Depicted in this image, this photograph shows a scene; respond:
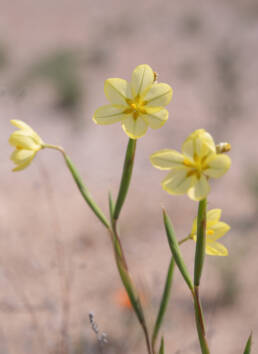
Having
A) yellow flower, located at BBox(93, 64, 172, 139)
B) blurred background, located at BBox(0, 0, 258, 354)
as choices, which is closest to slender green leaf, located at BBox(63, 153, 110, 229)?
yellow flower, located at BBox(93, 64, 172, 139)

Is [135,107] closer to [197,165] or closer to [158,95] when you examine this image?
[158,95]

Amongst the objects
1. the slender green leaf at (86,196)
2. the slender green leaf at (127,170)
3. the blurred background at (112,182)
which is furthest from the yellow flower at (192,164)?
the blurred background at (112,182)

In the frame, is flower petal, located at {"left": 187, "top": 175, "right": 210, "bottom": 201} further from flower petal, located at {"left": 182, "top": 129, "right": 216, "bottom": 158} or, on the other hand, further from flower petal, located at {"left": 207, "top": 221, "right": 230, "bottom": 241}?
flower petal, located at {"left": 207, "top": 221, "right": 230, "bottom": 241}

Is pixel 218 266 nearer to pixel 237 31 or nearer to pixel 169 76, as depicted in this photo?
pixel 169 76

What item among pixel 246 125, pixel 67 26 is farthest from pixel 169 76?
pixel 67 26

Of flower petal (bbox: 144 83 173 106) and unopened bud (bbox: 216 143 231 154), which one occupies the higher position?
flower petal (bbox: 144 83 173 106)

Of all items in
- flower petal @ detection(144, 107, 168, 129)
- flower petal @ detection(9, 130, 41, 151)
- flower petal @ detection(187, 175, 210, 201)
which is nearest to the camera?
flower petal @ detection(187, 175, 210, 201)

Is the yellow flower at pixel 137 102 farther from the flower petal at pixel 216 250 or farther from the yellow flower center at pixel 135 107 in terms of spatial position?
the flower petal at pixel 216 250
